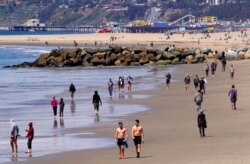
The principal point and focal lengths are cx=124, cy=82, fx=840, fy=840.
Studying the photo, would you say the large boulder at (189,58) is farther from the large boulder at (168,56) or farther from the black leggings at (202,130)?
the black leggings at (202,130)

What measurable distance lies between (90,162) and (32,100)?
1846cm

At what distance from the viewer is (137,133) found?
20.4m

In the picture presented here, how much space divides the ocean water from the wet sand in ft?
2.70

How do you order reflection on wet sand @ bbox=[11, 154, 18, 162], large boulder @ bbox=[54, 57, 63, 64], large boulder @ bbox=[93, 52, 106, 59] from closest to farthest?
reflection on wet sand @ bbox=[11, 154, 18, 162]
large boulder @ bbox=[54, 57, 63, 64]
large boulder @ bbox=[93, 52, 106, 59]

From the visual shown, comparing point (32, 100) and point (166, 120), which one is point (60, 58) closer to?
point (32, 100)

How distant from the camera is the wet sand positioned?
66.3 ft

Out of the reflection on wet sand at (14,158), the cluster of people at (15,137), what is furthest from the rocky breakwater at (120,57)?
the reflection on wet sand at (14,158)

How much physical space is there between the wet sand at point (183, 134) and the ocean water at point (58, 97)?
2.70 feet

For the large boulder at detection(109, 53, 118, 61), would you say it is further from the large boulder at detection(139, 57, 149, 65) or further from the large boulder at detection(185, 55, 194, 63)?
the large boulder at detection(185, 55, 194, 63)

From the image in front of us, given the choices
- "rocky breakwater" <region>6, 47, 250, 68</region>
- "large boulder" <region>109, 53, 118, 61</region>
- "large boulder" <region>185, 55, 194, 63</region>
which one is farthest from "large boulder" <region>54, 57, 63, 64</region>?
"large boulder" <region>185, 55, 194, 63</region>

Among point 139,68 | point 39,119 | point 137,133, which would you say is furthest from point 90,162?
point 139,68

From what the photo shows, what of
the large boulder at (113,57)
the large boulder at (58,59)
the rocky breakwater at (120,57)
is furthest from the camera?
the large boulder at (58,59)

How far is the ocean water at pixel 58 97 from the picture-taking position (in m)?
24.4

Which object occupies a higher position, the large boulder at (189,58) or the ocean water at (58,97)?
the ocean water at (58,97)
